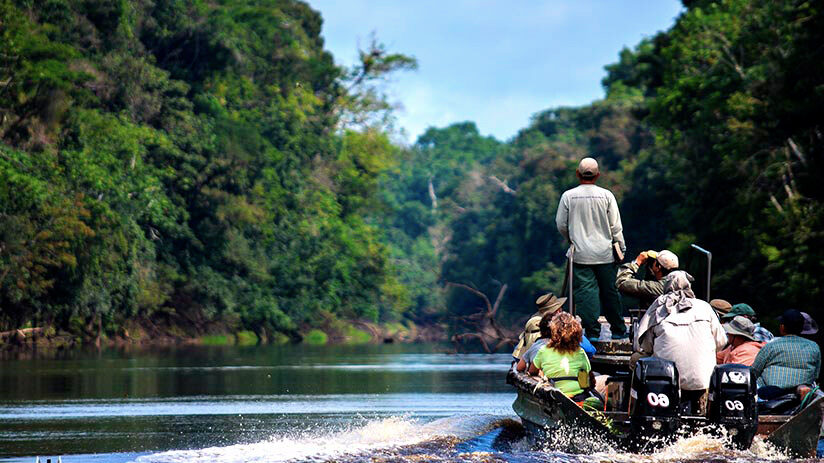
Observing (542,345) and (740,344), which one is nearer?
(542,345)

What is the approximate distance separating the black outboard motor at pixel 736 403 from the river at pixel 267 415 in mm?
182

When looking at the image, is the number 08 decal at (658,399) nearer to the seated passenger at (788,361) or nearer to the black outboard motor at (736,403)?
the black outboard motor at (736,403)

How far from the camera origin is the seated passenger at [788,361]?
13.2 m

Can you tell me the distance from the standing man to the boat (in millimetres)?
1880

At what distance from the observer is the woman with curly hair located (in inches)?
516

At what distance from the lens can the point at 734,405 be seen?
12312mm

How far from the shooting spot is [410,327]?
98.1 m

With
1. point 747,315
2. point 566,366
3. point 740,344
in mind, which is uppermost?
point 747,315

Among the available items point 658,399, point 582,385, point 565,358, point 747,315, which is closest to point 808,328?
point 747,315

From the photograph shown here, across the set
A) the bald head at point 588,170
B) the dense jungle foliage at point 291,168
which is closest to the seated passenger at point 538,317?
the bald head at point 588,170

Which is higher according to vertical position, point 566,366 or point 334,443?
point 566,366

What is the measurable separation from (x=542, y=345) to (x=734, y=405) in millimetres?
2046

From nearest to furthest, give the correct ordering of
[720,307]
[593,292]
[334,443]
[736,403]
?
[736,403] < [334,443] < [593,292] < [720,307]

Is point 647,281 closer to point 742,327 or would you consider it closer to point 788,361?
point 742,327
